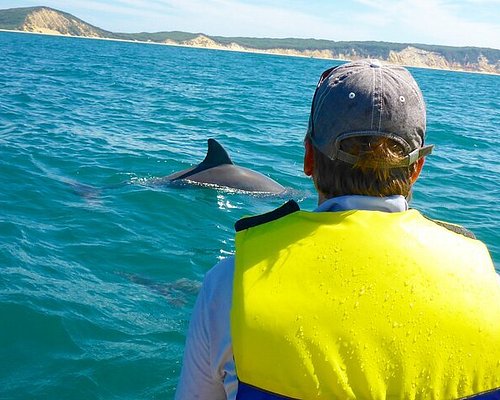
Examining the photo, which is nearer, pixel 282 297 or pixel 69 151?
pixel 282 297

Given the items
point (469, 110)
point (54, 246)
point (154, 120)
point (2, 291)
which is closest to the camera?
point (2, 291)

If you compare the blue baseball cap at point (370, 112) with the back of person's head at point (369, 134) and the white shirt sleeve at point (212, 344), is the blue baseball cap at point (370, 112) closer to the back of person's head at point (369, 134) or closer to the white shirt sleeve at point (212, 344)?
the back of person's head at point (369, 134)

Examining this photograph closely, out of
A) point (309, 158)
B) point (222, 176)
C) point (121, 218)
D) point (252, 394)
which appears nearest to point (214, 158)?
point (222, 176)

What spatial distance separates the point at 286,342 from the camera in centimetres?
230

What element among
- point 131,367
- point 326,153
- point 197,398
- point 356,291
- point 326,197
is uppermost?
point 326,153

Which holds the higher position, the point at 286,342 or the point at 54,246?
the point at 286,342

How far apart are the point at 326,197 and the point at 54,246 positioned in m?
7.63

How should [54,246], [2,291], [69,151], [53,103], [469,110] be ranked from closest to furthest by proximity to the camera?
[2,291] < [54,246] < [69,151] < [53,103] < [469,110]

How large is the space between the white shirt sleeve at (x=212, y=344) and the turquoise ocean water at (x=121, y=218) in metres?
3.71

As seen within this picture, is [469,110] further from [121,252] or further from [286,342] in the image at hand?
[286,342]

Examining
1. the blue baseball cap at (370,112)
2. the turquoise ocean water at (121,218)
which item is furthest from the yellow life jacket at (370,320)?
the turquoise ocean water at (121,218)

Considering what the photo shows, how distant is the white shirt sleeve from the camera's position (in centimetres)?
244

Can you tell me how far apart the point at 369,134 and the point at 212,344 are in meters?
0.98

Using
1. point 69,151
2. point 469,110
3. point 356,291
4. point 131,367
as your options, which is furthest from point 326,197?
point 469,110
